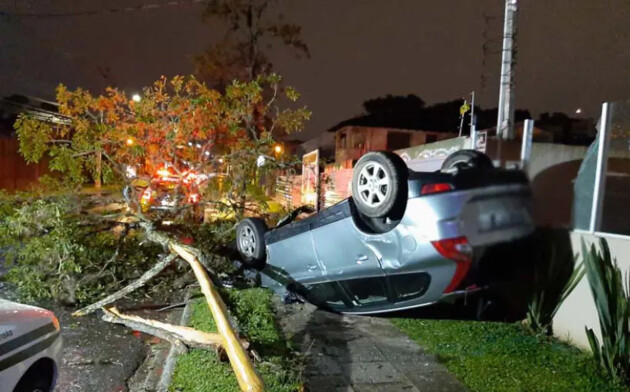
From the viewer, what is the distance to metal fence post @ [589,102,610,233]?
182 inches

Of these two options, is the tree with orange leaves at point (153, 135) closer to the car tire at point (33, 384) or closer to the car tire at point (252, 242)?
the car tire at point (252, 242)

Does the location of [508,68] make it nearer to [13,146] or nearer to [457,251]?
[457,251]

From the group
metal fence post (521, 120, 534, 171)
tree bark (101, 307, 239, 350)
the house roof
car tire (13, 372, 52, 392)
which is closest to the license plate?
metal fence post (521, 120, 534, 171)

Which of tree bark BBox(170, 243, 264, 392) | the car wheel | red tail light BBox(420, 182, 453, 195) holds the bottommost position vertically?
the car wheel

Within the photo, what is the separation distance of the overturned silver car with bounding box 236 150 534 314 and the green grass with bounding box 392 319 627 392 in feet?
2.12

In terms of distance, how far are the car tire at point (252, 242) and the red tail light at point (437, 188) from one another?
10.1 ft

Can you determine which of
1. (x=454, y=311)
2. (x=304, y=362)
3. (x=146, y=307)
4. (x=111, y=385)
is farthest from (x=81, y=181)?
(x=454, y=311)

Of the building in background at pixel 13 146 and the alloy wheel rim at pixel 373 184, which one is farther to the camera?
the building in background at pixel 13 146

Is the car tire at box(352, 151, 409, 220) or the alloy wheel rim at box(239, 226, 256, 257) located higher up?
the car tire at box(352, 151, 409, 220)

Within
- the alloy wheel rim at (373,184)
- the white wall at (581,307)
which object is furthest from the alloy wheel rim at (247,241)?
the white wall at (581,307)

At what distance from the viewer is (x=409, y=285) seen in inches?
177

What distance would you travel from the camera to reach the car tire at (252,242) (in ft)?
21.5

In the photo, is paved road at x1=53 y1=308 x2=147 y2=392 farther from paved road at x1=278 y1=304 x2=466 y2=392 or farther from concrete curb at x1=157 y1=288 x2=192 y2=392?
paved road at x1=278 y1=304 x2=466 y2=392

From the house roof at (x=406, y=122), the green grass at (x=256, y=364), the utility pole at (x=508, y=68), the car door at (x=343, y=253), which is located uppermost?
the house roof at (x=406, y=122)
